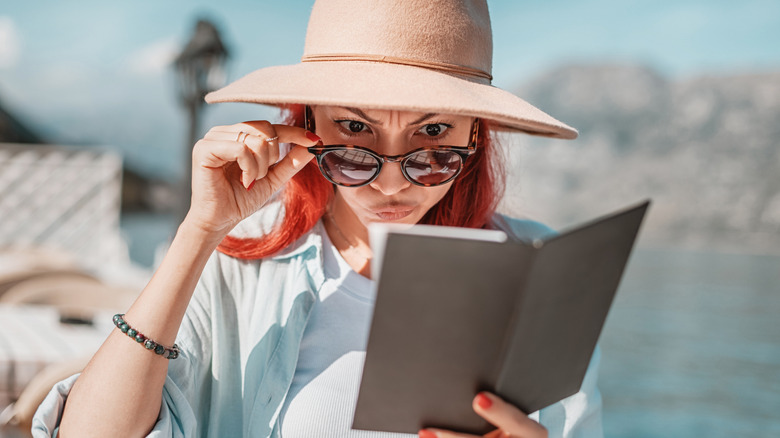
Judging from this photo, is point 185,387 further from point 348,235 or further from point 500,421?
point 500,421

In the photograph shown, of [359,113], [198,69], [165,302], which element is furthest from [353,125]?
[198,69]

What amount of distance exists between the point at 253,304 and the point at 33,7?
142051mm

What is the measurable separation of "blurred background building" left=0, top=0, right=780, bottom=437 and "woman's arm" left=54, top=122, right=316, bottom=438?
0.33 meters

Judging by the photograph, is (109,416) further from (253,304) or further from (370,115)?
(370,115)

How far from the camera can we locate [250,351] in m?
1.38

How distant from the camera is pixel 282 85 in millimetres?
1222

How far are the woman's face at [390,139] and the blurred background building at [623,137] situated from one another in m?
0.19

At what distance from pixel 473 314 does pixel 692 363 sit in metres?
14.8

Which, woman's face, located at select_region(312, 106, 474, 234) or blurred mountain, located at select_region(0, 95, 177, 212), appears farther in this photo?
blurred mountain, located at select_region(0, 95, 177, 212)

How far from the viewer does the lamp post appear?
502cm

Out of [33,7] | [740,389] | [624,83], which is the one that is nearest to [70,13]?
[33,7]

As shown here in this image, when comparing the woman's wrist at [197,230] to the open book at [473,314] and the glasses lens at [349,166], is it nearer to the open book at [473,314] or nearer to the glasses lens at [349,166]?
the glasses lens at [349,166]

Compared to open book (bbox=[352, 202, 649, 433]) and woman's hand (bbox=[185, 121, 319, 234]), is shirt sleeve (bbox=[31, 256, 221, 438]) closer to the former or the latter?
woman's hand (bbox=[185, 121, 319, 234])


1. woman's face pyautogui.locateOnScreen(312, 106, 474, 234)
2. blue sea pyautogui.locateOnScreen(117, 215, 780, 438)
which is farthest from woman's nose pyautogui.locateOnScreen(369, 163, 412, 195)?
blue sea pyautogui.locateOnScreen(117, 215, 780, 438)
